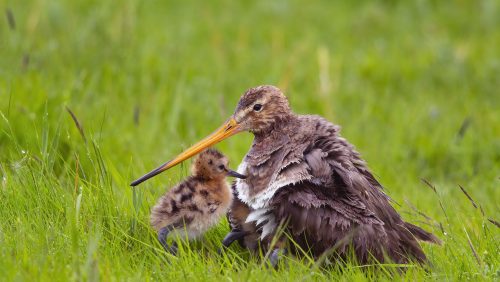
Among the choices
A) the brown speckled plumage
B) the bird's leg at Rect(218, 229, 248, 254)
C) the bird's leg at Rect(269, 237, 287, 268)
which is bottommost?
the bird's leg at Rect(269, 237, 287, 268)

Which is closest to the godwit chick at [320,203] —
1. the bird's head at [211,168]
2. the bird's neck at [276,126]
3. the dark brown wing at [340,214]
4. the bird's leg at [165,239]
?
the dark brown wing at [340,214]

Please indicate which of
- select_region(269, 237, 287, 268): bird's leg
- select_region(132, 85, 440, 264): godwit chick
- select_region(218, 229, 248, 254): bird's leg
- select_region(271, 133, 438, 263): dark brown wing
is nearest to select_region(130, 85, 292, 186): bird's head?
select_region(132, 85, 440, 264): godwit chick

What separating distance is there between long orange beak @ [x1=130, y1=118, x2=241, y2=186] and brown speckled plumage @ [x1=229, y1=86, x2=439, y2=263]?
1.11 ft

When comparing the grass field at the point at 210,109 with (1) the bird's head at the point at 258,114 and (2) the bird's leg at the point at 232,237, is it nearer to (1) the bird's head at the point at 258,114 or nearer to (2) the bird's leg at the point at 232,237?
(2) the bird's leg at the point at 232,237

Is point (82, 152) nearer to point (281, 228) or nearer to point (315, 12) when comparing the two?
point (281, 228)

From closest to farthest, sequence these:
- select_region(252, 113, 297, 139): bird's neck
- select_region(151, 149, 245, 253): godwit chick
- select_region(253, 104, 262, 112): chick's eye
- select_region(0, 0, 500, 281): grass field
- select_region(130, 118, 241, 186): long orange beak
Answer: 1. select_region(0, 0, 500, 281): grass field
2. select_region(151, 149, 245, 253): godwit chick
3. select_region(130, 118, 241, 186): long orange beak
4. select_region(252, 113, 297, 139): bird's neck
5. select_region(253, 104, 262, 112): chick's eye

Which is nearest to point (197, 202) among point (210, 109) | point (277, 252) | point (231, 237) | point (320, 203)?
point (231, 237)

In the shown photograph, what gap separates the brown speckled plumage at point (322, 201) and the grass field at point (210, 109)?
0.19 metres

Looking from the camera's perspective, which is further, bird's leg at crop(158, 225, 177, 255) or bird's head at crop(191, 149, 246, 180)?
bird's head at crop(191, 149, 246, 180)

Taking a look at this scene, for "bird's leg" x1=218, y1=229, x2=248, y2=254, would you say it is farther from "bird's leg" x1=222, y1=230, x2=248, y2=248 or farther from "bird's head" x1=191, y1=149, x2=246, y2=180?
"bird's head" x1=191, y1=149, x2=246, y2=180

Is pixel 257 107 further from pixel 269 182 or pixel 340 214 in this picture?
pixel 340 214

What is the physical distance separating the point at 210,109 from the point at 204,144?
13.2 feet

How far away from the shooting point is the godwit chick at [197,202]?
230 inches

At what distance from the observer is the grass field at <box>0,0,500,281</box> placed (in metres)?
5.69
